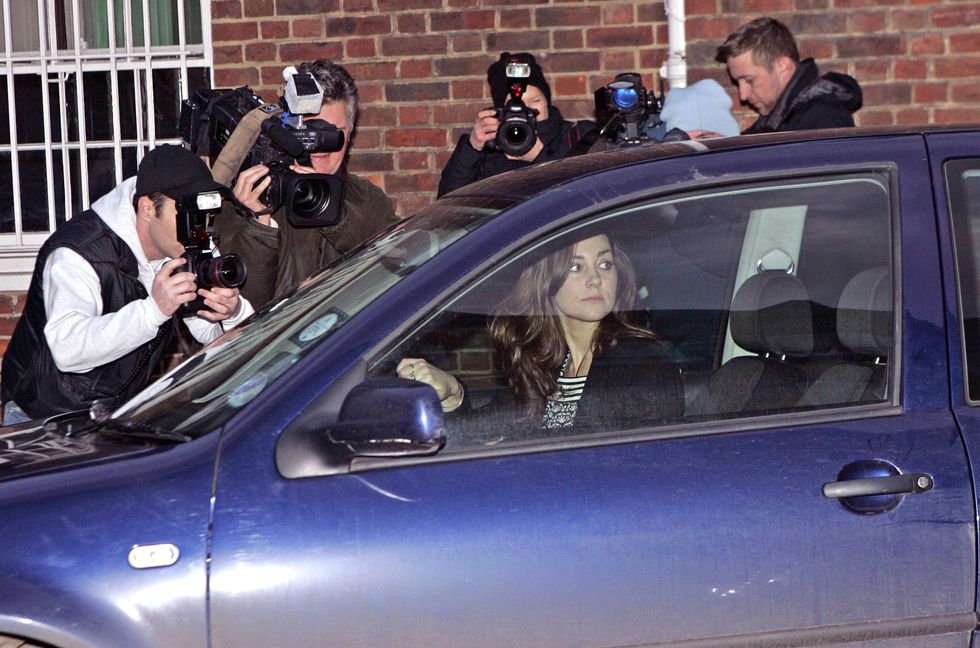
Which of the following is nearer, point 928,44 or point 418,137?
point 928,44

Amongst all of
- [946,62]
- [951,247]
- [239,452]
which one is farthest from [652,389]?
[946,62]

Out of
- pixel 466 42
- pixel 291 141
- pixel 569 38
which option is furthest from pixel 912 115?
pixel 291 141

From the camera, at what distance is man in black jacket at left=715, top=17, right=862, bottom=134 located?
16.8ft

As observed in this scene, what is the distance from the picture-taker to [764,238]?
9.29 ft

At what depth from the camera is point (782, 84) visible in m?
5.51

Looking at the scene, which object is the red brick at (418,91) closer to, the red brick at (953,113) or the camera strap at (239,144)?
the camera strap at (239,144)

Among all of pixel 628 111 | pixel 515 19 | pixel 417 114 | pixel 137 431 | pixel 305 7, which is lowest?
pixel 137 431

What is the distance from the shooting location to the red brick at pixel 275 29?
6.43m

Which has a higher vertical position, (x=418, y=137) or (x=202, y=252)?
(x=418, y=137)

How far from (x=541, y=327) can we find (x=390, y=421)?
485mm

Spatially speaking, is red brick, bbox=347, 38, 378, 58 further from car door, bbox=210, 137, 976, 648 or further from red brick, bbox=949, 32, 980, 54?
car door, bbox=210, 137, 976, 648

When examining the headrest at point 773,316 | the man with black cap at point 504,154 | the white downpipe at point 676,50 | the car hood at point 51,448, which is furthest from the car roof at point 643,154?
the white downpipe at point 676,50

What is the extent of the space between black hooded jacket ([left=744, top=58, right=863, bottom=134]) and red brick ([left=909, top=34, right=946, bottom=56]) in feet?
3.55

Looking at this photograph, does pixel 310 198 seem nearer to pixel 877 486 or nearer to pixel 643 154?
pixel 643 154
